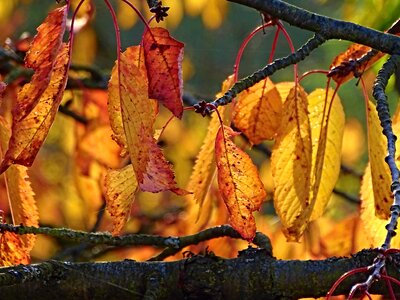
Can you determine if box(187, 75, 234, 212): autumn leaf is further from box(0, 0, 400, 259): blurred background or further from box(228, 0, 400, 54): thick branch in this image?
box(0, 0, 400, 259): blurred background

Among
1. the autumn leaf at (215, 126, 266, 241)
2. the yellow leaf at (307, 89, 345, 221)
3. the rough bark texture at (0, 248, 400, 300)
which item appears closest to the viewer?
the autumn leaf at (215, 126, 266, 241)

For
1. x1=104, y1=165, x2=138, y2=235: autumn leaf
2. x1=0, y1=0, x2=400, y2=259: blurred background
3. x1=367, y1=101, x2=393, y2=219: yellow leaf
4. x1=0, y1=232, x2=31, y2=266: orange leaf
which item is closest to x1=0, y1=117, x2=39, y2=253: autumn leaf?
x1=0, y1=232, x2=31, y2=266: orange leaf

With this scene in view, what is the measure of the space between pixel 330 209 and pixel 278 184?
1376 mm

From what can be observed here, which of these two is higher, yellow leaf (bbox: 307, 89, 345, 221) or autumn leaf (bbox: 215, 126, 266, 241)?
yellow leaf (bbox: 307, 89, 345, 221)

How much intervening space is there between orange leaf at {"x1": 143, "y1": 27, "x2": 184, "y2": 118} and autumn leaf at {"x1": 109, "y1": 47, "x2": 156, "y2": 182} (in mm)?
13

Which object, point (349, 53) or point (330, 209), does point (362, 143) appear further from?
point (349, 53)

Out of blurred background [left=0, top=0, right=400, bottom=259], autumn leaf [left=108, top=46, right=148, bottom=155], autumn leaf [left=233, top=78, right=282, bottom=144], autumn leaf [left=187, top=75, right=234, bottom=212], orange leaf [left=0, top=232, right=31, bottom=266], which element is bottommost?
orange leaf [left=0, top=232, right=31, bottom=266]

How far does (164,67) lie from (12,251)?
0.34 meters

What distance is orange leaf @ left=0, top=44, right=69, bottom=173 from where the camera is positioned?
85 cm

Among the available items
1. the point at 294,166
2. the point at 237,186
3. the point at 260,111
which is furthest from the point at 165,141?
the point at 237,186

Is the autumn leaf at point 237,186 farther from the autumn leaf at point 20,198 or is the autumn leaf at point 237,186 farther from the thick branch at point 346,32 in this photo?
the autumn leaf at point 20,198

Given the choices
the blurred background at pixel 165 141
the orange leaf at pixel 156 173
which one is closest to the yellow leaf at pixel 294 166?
the orange leaf at pixel 156 173

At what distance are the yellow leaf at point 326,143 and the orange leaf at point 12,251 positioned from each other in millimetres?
341

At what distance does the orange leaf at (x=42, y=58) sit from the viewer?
0.81 m
